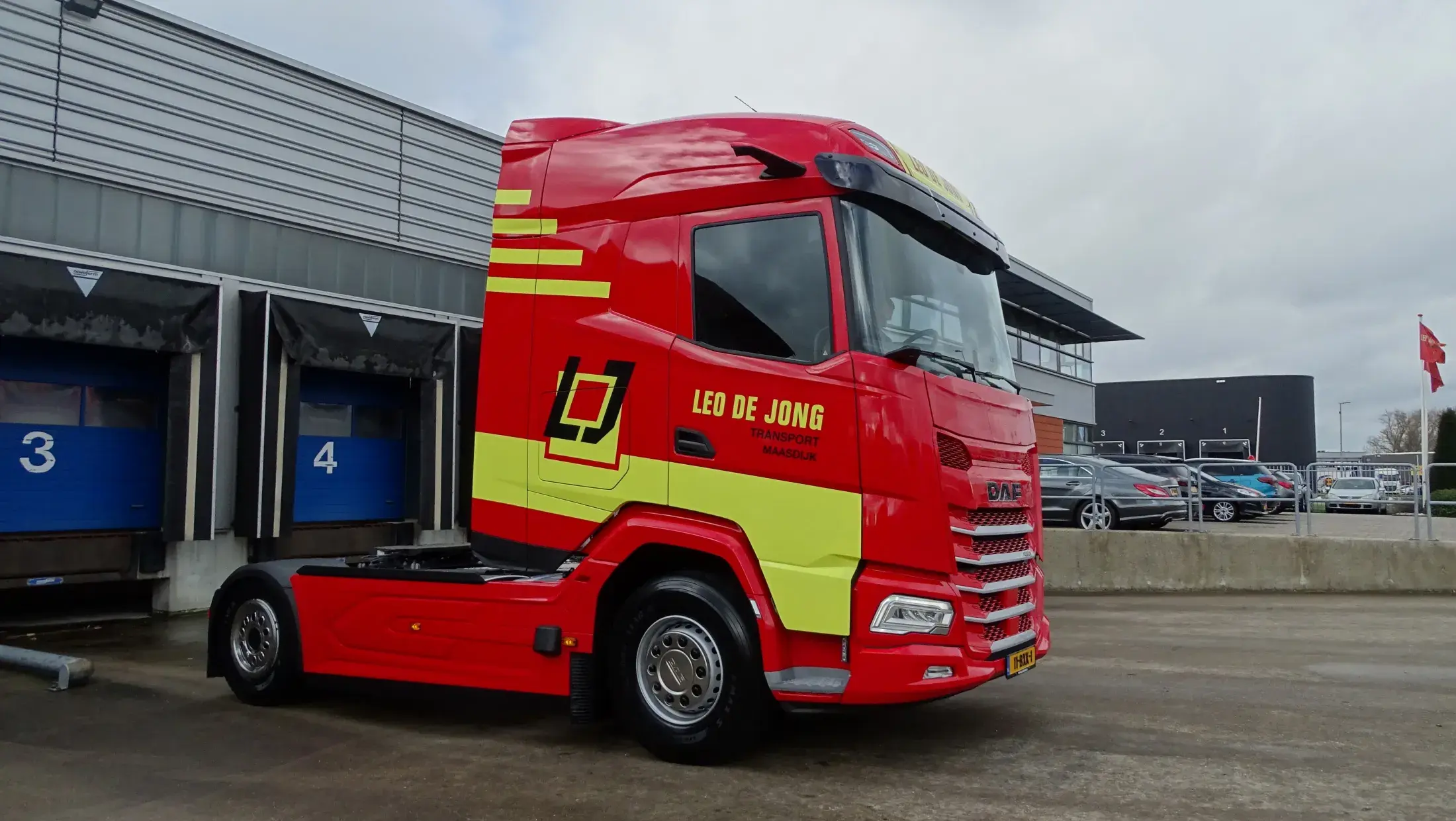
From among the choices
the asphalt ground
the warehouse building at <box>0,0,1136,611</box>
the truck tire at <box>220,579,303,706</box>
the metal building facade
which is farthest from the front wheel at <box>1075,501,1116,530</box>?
the truck tire at <box>220,579,303,706</box>

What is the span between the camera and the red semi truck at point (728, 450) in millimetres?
4934

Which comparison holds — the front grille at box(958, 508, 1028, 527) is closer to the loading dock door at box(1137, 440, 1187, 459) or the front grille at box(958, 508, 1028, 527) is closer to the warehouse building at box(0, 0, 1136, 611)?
the warehouse building at box(0, 0, 1136, 611)

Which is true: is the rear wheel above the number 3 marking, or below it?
below

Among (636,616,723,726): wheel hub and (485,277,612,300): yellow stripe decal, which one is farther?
(485,277,612,300): yellow stripe decal

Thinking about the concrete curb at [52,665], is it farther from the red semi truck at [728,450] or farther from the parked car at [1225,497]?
the parked car at [1225,497]

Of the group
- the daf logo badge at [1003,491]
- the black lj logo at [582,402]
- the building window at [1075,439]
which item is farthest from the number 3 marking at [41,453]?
the building window at [1075,439]

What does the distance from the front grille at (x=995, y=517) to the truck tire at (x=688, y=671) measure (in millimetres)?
1215

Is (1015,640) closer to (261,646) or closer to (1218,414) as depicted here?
(261,646)

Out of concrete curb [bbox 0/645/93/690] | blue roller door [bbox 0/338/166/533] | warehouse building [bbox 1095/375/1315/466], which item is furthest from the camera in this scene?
warehouse building [bbox 1095/375/1315/466]

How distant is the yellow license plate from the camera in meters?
5.33

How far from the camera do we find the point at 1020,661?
5484 mm

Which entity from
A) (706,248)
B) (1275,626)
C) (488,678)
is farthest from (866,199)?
(1275,626)

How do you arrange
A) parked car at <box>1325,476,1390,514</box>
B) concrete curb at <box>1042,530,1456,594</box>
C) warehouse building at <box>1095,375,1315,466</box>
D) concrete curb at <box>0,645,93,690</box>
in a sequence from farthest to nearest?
warehouse building at <box>1095,375,1315,466</box>
parked car at <box>1325,476,1390,514</box>
concrete curb at <box>1042,530,1456,594</box>
concrete curb at <box>0,645,93,690</box>

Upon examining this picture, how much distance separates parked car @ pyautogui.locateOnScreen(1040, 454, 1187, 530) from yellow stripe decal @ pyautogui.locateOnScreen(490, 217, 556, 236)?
11.4 metres
